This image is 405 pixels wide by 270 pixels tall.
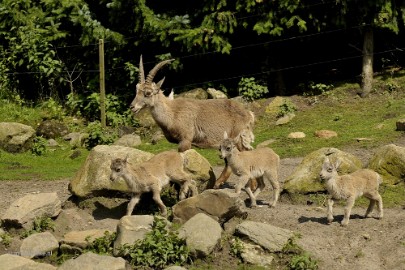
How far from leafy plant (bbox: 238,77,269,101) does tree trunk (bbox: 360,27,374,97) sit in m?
2.75

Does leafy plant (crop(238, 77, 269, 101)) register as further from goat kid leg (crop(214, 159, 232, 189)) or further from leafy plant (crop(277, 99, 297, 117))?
goat kid leg (crop(214, 159, 232, 189))

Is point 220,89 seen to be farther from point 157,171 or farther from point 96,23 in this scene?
point 157,171

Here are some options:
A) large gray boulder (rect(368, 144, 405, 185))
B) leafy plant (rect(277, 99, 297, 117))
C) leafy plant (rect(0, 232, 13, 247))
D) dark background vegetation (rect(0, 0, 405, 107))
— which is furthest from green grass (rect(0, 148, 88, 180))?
large gray boulder (rect(368, 144, 405, 185))

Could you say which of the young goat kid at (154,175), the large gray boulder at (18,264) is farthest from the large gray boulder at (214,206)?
the large gray boulder at (18,264)

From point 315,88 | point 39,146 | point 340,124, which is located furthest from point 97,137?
point 315,88

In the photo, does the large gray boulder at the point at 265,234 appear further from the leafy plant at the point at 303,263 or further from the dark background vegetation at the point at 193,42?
→ the dark background vegetation at the point at 193,42

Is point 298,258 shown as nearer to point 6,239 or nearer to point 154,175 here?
point 154,175

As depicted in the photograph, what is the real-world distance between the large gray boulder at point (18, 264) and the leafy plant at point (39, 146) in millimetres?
8666

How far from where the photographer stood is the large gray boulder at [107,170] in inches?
535

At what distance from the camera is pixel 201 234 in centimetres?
1138

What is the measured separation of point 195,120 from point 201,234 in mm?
4351

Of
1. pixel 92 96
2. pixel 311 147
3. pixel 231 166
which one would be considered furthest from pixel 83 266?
pixel 92 96

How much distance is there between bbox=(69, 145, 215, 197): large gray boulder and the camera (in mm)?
13578

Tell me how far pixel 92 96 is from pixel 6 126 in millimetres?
3058
